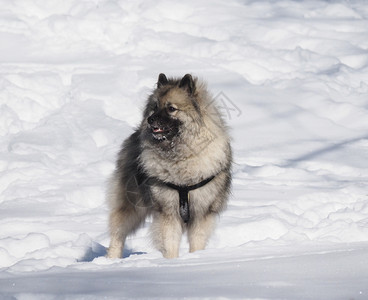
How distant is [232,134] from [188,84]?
563 cm

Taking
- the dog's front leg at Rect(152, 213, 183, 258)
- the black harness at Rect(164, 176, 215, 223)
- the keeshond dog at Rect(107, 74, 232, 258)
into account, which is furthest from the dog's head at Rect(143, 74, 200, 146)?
the dog's front leg at Rect(152, 213, 183, 258)

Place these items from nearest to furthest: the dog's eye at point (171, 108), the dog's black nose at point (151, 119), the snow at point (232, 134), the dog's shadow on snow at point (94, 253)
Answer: the snow at point (232, 134)
the dog's black nose at point (151, 119)
the dog's eye at point (171, 108)
the dog's shadow on snow at point (94, 253)

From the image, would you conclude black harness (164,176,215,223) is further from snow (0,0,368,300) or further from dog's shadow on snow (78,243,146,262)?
dog's shadow on snow (78,243,146,262)

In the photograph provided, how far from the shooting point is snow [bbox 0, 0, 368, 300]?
10.6 feet

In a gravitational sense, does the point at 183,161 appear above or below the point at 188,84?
below

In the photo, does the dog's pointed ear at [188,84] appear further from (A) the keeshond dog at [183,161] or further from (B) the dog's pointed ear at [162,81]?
(B) the dog's pointed ear at [162,81]

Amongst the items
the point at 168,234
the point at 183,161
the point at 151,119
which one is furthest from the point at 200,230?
the point at 151,119

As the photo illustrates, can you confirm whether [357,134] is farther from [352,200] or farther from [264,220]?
[264,220]

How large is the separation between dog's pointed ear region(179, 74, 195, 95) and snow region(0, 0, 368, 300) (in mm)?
337

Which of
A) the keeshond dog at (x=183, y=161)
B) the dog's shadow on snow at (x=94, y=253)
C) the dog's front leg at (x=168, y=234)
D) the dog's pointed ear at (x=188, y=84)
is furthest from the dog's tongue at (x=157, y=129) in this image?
the dog's shadow on snow at (x=94, y=253)

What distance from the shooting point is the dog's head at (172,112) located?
16.0ft

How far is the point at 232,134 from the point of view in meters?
10.5

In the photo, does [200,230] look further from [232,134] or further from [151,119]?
[232,134]

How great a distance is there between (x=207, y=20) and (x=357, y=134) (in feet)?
21.1
